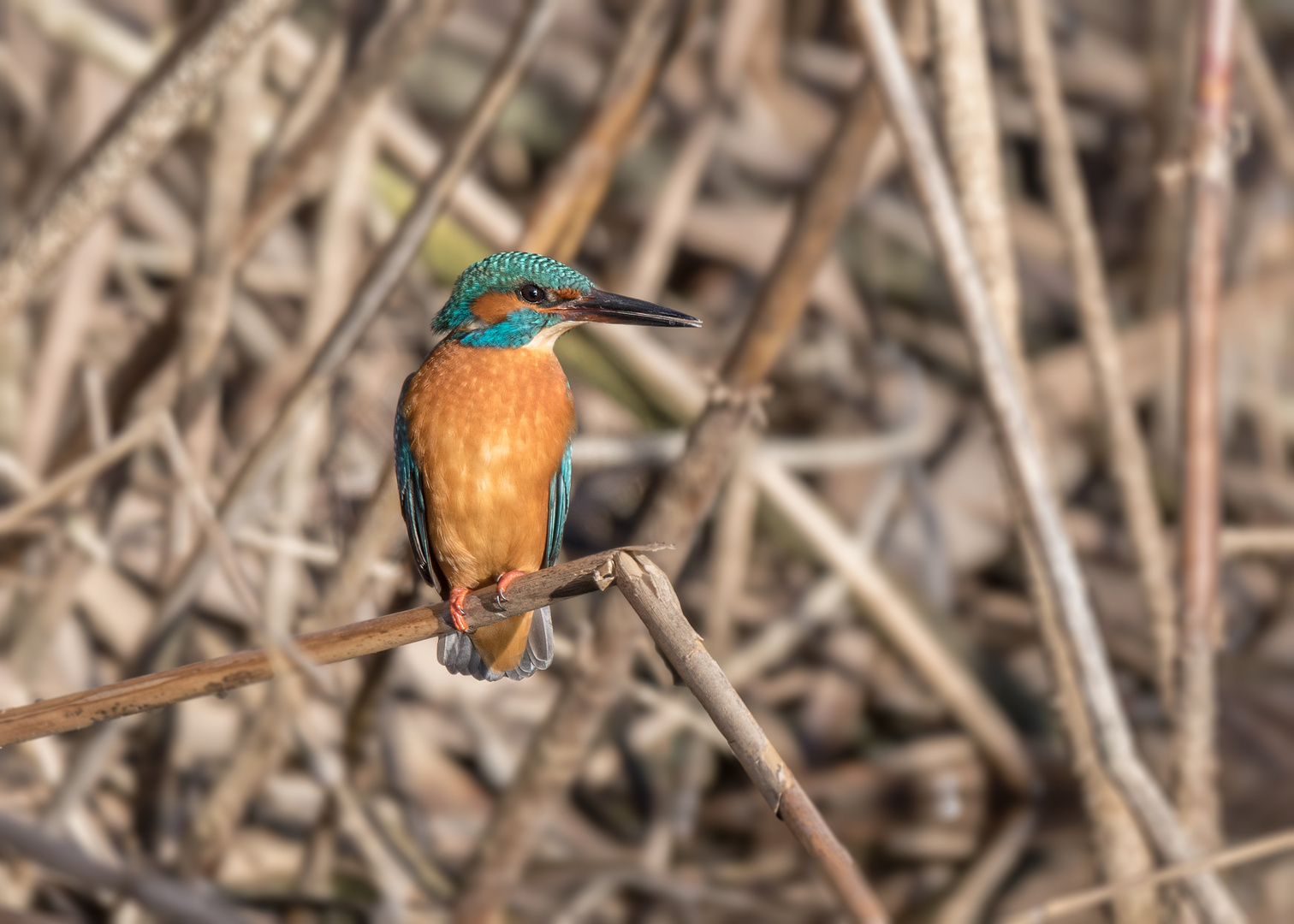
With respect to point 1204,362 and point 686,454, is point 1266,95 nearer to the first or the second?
point 1204,362

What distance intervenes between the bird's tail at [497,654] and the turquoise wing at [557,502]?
115mm

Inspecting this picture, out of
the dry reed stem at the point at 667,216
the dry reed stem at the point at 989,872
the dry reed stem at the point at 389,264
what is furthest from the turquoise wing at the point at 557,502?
the dry reed stem at the point at 989,872

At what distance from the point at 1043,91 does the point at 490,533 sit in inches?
77.3

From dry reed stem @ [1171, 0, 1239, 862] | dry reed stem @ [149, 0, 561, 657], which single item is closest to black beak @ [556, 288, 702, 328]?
dry reed stem @ [149, 0, 561, 657]

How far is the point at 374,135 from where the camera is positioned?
3.20m

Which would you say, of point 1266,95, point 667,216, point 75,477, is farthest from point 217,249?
point 1266,95

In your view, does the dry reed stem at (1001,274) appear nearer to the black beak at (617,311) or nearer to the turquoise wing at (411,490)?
the black beak at (617,311)

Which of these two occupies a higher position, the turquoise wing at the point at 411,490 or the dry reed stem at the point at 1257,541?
the dry reed stem at the point at 1257,541

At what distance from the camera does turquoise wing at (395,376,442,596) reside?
5.54 ft

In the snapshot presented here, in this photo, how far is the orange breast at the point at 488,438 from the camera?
1.61m

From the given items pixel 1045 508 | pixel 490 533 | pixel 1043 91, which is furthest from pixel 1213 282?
pixel 490 533

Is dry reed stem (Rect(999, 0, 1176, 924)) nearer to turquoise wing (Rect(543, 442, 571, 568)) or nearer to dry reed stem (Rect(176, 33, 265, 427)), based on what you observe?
turquoise wing (Rect(543, 442, 571, 568))

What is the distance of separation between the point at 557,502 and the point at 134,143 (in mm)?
934

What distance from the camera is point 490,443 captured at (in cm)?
161
